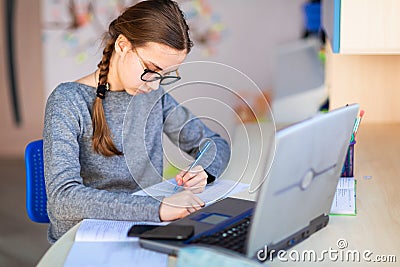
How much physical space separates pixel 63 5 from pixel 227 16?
100 centimetres

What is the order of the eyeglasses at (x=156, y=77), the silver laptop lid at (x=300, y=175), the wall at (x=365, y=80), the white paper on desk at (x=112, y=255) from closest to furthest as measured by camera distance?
the silver laptop lid at (x=300, y=175) < the white paper on desk at (x=112, y=255) < the eyeglasses at (x=156, y=77) < the wall at (x=365, y=80)

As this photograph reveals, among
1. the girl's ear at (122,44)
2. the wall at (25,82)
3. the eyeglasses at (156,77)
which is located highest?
the girl's ear at (122,44)

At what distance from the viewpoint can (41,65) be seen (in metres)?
4.34

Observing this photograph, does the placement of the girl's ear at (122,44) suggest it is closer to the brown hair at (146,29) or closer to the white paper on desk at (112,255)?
the brown hair at (146,29)

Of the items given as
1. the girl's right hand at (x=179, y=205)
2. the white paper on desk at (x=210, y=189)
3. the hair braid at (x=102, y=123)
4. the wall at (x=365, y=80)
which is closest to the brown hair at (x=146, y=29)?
the hair braid at (x=102, y=123)

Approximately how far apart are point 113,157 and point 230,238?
1.87 ft

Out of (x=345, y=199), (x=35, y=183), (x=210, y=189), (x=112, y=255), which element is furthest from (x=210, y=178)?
(x=35, y=183)

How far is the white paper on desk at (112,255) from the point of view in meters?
1.26

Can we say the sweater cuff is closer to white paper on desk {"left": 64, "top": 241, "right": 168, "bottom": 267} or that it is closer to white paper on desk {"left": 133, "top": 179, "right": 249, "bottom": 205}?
white paper on desk {"left": 133, "top": 179, "right": 249, "bottom": 205}

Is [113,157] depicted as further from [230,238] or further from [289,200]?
[289,200]

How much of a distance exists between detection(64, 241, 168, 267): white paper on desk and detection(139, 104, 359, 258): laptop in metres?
0.02

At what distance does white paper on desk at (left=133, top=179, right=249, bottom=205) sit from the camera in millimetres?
1586

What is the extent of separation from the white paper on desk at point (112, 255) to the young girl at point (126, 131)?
12cm

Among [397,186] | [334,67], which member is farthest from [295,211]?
[334,67]
